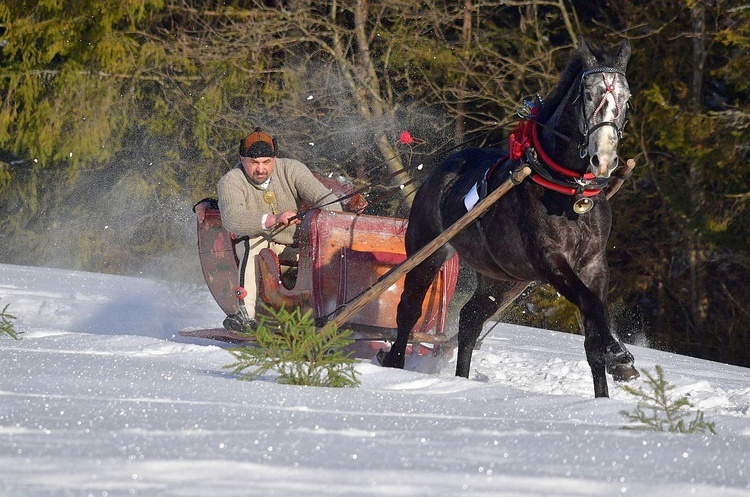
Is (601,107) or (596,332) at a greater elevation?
(601,107)

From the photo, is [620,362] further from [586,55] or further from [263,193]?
[263,193]

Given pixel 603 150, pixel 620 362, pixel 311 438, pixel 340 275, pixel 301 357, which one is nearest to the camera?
pixel 311 438

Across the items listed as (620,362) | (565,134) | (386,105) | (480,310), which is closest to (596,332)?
(620,362)

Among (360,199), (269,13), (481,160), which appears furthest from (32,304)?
(269,13)

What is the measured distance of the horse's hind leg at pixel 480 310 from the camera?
7305 millimetres

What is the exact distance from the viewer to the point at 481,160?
716 centimetres

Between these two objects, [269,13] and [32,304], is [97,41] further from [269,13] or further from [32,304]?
[32,304]

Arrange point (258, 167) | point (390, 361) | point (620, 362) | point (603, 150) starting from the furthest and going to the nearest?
point (258, 167)
point (390, 361)
point (620, 362)
point (603, 150)

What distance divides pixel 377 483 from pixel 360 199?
4784 millimetres

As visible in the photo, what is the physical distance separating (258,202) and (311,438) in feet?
13.5

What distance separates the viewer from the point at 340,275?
7.35m

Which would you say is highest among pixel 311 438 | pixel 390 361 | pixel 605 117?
pixel 605 117

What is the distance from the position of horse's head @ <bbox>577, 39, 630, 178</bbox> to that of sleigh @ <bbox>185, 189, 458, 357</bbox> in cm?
190

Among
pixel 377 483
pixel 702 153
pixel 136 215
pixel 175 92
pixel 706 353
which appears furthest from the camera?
pixel 136 215
